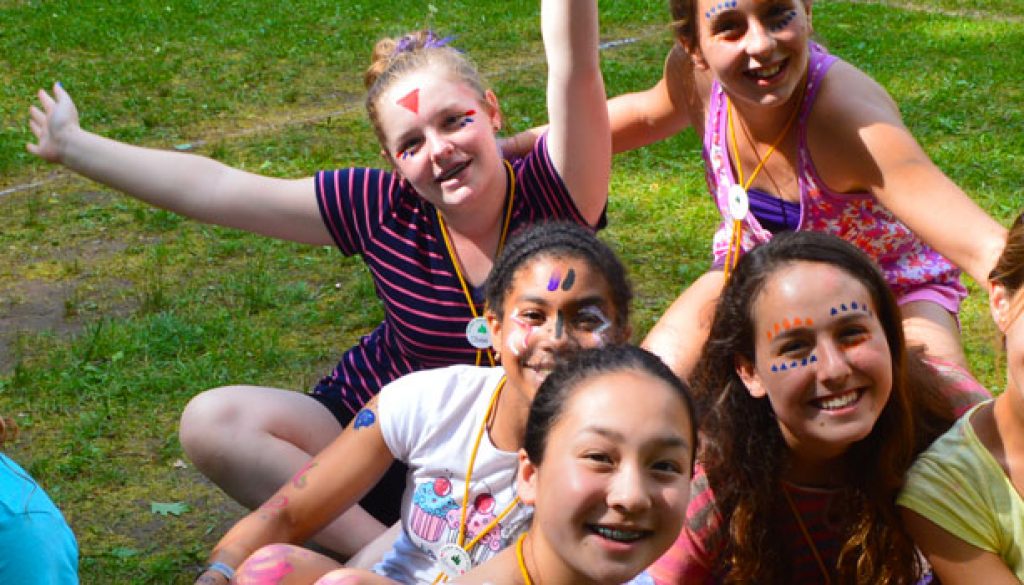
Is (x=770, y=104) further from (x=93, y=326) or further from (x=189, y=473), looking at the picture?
(x=93, y=326)

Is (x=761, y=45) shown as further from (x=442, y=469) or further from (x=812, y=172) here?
(x=442, y=469)

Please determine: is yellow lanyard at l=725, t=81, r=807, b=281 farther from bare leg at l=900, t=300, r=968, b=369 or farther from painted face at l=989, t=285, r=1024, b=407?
painted face at l=989, t=285, r=1024, b=407

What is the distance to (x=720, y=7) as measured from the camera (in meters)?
3.47

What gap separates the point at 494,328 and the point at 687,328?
77 centimetres

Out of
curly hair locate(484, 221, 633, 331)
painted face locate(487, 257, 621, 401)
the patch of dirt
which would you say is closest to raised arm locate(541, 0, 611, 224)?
curly hair locate(484, 221, 633, 331)

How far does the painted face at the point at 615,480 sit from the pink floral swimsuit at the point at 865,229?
4.14 ft

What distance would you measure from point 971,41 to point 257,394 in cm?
780

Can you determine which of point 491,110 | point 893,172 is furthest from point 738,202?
point 491,110

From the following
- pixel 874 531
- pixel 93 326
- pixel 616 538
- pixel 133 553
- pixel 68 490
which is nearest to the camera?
pixel 616 538

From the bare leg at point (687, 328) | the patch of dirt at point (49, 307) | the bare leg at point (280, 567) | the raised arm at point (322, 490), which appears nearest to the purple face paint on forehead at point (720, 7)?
the bare leg at point (687, 328)

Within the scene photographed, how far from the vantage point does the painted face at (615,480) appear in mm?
2393

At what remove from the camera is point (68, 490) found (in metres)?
4.13

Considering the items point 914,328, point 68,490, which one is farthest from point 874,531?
point 68,490

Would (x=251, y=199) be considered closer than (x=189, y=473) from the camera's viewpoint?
Yes
